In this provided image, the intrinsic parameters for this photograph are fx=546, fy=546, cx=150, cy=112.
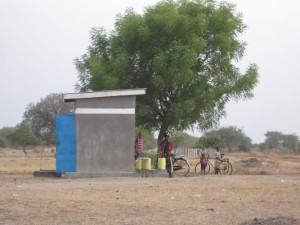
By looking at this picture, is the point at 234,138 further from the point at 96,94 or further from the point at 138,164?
the point at 96,94

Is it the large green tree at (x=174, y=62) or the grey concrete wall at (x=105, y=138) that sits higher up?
the large green tree at (x=174, y=62)

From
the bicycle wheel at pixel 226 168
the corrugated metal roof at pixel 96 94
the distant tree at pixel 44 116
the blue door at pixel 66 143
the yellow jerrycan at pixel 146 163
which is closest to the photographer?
the corrugated metal roof at pixel 96 94

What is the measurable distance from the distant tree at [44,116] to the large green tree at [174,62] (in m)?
36.3

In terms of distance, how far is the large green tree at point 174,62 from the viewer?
23.7m

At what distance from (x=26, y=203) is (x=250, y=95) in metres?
17.1

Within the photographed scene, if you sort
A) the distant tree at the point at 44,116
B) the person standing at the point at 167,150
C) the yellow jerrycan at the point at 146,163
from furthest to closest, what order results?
1. the distant tree at the point at 44,116
2. the person standing at the point at 167,150
3. the yellow jerrycan at the point at 146,163

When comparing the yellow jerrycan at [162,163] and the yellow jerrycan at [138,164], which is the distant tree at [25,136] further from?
the yellow jerrycan at [162,163]

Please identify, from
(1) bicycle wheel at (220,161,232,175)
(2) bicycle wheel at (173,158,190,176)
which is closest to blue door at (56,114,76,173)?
(2) bicycle wheel at (173,158,190,176)

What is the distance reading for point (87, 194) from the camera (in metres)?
13.4

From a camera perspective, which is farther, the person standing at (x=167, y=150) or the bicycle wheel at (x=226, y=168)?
the bicycle wheel at (x=226, y=168)

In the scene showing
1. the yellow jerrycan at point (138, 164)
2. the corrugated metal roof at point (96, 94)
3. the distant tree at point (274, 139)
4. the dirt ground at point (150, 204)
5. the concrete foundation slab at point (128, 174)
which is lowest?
the dirt ground at point (150, 204)

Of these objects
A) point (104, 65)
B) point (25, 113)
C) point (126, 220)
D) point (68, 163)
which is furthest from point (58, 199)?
point (25, 113)

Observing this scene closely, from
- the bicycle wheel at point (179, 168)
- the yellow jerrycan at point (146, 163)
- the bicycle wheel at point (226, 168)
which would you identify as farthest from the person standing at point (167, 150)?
the bicycle wheel at point (226, 168)

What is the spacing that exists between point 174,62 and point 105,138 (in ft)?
16.3
